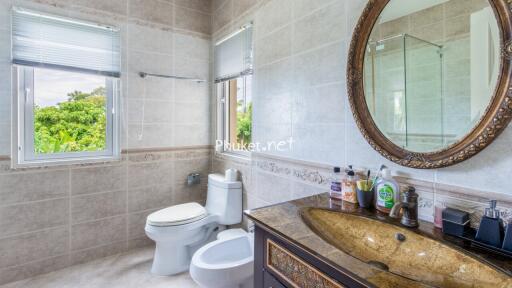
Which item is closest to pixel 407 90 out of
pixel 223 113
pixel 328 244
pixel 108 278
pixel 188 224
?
pixel 328 244

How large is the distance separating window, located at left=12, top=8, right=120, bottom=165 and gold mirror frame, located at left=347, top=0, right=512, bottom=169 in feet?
6.25

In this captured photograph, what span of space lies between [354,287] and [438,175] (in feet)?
1.91

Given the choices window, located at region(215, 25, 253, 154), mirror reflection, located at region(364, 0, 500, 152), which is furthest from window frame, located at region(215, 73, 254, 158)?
mirror reflection, located at region(364, 0, 500, 152)

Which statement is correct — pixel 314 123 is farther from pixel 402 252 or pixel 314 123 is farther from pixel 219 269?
pixel 219 269

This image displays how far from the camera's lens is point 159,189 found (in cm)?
241

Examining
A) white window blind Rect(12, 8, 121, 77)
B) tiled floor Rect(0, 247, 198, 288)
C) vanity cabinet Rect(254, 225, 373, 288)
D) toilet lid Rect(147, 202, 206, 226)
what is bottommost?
tiled floor Rect(0, 247, 198, 288)

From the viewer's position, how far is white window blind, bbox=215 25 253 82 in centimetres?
203

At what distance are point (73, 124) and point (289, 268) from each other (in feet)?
6.87

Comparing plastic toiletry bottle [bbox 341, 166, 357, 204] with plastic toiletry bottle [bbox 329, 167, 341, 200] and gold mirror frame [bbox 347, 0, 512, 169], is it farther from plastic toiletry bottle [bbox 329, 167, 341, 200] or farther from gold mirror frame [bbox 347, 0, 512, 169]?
gold mirror frame [bbox 347, 0, 512, 169]

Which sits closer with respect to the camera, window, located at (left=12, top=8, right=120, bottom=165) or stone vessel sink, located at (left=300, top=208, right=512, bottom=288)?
stone vessel sink, located at (left=300, top=208, right=512, bottom=288)

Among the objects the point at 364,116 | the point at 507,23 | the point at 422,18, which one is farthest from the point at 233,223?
the point at 507,23

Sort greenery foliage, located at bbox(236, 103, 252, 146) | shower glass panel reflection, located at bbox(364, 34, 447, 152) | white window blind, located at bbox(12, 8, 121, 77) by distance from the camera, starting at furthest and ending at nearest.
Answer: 1. greenery foliage, located at bbox(236, 103, 252, 146)
2. white window blind, located at bbox(12, 8, 121, 77)
3. shower glass panel reflection, located at bbox(364, 34, 447, 152)

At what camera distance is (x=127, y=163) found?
7.36 ft

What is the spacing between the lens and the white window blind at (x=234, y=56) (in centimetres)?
203
